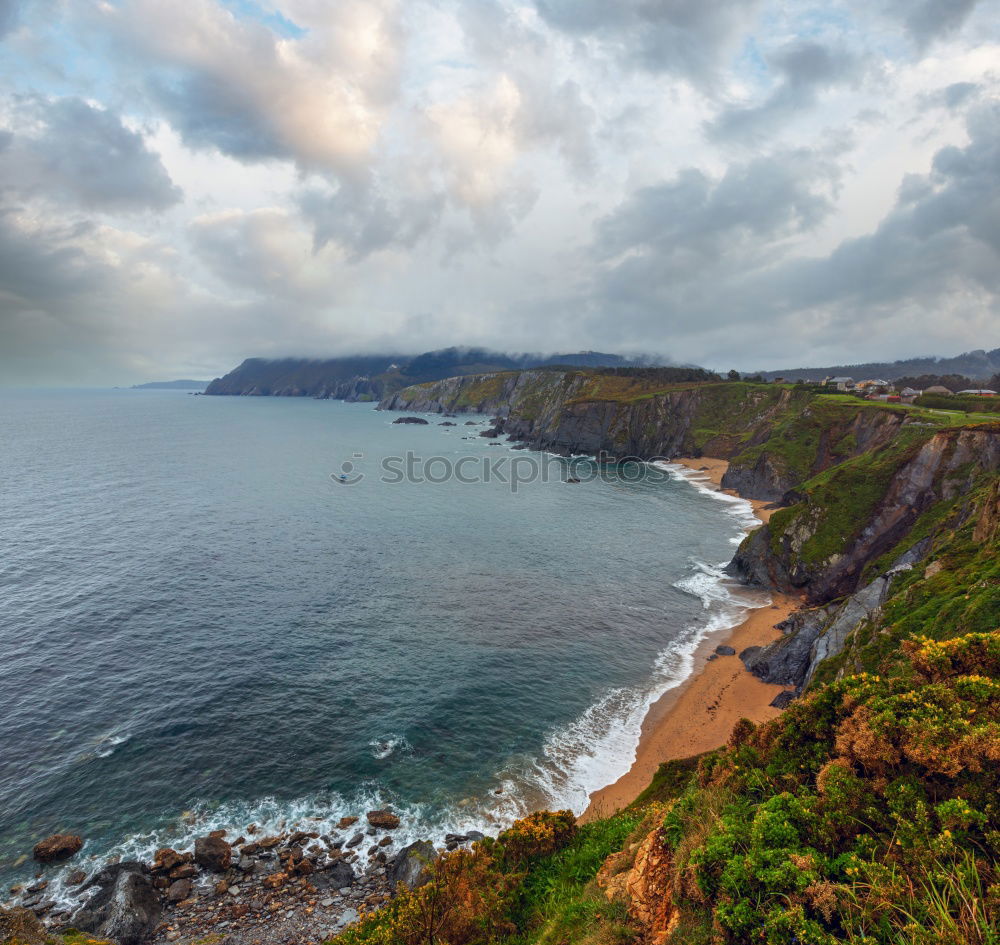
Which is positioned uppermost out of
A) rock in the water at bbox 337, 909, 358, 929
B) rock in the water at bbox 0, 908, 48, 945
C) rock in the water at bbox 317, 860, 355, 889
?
rock in the water at bbox 0, 908, 48, 945

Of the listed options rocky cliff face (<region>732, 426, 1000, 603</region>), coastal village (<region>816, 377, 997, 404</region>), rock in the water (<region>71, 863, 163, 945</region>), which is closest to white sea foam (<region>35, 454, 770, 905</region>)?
rock in the water (<region>71, 863, 163, 945</region>)

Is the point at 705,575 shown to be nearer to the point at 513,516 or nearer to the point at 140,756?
the point at 513,516

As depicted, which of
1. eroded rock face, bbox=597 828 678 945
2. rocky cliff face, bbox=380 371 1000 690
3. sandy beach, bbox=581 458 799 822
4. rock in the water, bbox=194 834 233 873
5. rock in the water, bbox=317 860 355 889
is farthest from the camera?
rocky cliff face, bbox=380 371 1000 690

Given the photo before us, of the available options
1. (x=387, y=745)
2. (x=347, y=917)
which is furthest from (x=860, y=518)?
(x=347, y=917)

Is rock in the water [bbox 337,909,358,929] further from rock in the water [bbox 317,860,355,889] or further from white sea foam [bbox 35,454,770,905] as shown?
white sea foam [bbox 35,454,770,905]

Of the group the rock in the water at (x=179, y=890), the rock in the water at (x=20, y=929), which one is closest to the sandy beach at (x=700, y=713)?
the rock in the water at (x=179, y=890)

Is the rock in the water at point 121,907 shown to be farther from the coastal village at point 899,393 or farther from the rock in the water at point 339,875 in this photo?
the coastal village at point 899,393

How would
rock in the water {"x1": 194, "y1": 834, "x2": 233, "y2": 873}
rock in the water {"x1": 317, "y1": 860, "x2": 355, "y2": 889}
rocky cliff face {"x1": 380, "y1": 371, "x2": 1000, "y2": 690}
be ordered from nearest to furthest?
rock in the water {"x1": 317, "y1": 860, "x2": 355, "y2": 889} < rock in the water {"x1": 194, "y1": 834, "x2": 233, "y2": 873} < rocky cliff face {"x1": 380, "y1": 371, "x2": 1000, "y2": 690}
